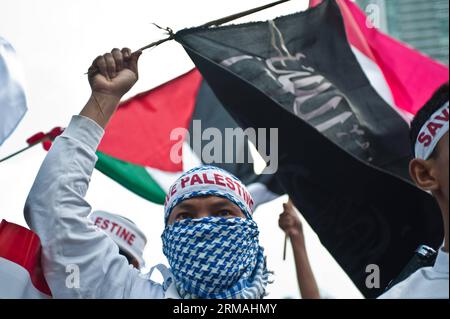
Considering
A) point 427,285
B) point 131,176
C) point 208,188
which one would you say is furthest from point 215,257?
point 131,176

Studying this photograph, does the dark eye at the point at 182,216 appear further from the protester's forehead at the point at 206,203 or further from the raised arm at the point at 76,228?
the raised arm at the point at 76,228

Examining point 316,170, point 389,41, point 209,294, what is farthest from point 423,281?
point 389,41

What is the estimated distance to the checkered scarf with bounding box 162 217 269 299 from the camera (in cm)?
320

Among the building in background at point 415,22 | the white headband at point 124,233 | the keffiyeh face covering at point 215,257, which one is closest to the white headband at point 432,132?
the keffiyeh face covering at point 215,257

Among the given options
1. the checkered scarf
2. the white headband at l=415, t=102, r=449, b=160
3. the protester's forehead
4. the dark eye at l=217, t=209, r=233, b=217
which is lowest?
the checkered scarf

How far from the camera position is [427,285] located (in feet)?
8.99

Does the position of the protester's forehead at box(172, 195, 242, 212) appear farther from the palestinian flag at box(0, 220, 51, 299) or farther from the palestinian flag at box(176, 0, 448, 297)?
the palestinian flag at box(176, 0, 448, 297)

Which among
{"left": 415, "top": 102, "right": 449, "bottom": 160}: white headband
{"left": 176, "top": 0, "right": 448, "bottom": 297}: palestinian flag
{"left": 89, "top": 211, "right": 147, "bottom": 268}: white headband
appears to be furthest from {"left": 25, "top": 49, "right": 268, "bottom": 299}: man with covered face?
{"left": 89, "top": 211, "right": 147, "bottom": 268}: white headband

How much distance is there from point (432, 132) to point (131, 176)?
17.1 feet

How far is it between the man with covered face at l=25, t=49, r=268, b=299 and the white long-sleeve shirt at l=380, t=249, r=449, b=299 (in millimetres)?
618

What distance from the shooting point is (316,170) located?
17.6ft

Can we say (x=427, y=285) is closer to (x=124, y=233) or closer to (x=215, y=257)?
(x=215, y=257)

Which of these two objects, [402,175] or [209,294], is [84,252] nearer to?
[209,294]
